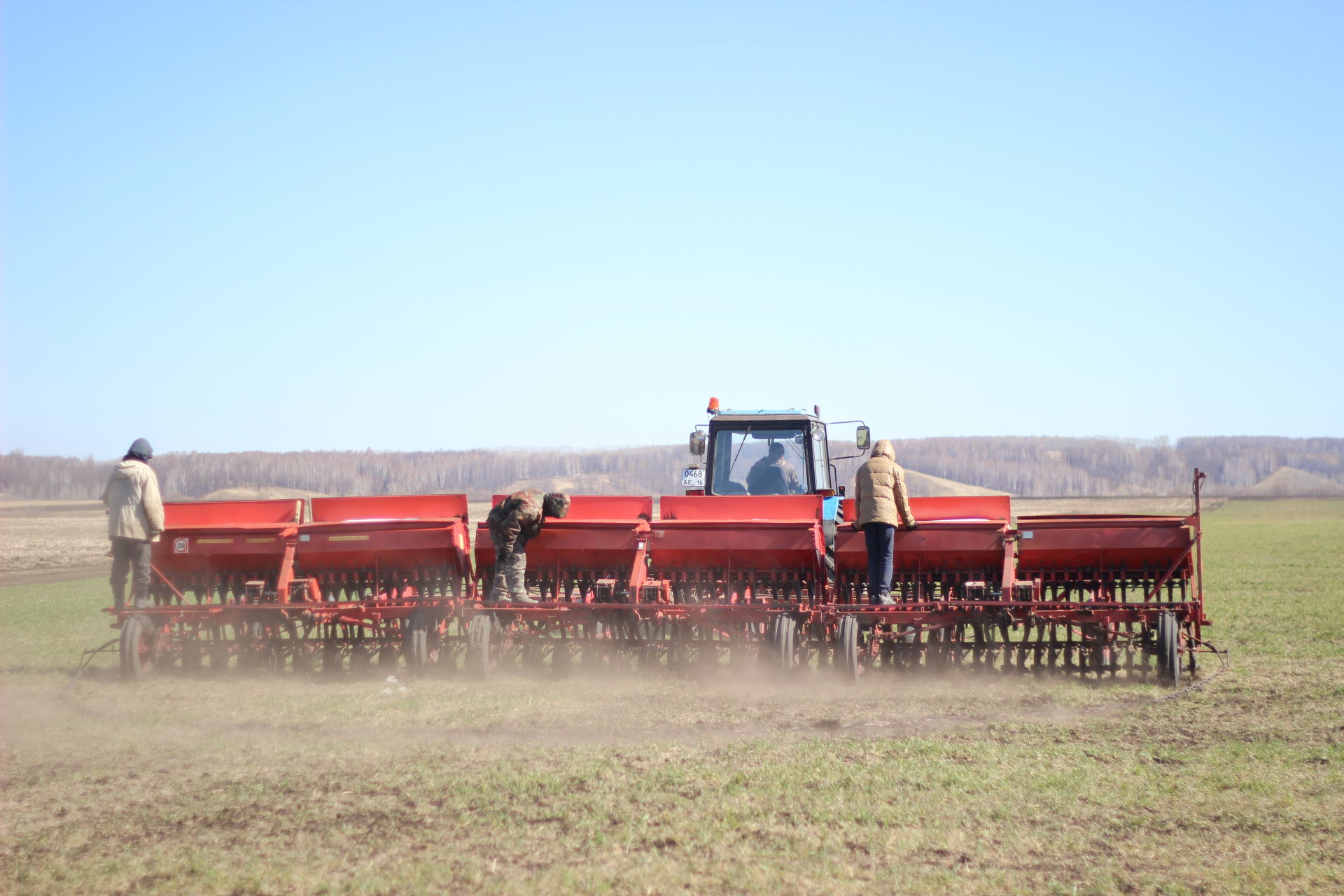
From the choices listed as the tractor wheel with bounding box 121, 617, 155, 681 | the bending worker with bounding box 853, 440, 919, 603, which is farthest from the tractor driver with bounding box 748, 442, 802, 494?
the tractor wheel with bounding box 121, 617, 155, 681

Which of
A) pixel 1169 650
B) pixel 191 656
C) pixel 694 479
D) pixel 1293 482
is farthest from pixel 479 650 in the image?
pixel 1293 482

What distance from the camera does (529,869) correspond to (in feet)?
17.2

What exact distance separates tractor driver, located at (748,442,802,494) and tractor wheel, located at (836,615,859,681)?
11.7 ft

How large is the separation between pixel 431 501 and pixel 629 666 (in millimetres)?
2992

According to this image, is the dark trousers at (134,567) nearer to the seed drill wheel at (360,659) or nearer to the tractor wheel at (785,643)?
the seed drill wheel at (360,659)

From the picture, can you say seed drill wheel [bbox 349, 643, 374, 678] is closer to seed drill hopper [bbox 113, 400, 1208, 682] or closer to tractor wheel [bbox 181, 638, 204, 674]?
seed drill hopper [bbox 113, 400, 1208, 682]

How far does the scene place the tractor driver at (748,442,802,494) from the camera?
1373 centimetres

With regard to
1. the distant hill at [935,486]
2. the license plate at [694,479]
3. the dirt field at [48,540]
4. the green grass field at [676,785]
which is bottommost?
the dirt field at [48,540]

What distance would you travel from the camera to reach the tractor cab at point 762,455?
1377 centimetres

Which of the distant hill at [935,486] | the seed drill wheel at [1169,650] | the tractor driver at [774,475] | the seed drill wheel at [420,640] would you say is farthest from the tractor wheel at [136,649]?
the distant hill at [935,486]

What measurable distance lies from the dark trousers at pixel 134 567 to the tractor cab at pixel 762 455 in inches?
239

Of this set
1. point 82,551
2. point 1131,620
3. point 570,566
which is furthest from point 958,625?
point 82,551

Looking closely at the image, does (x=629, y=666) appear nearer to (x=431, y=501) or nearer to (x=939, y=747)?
(x=431, y=501)

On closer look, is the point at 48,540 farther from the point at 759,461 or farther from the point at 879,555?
the point at 879,555
